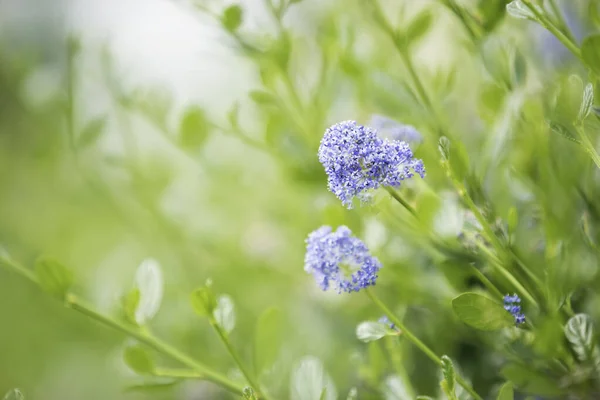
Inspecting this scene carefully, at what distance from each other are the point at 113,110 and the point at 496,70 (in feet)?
1.47

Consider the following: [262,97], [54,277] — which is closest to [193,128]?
[262,97]

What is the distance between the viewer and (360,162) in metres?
0.29

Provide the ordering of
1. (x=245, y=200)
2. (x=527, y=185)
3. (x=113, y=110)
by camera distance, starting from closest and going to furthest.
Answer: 1. (x=527, y=185)
2. (x=113, y=110)
3. (x=245, y=200)

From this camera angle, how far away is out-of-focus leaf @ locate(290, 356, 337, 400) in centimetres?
35

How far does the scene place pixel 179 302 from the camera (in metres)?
0.73

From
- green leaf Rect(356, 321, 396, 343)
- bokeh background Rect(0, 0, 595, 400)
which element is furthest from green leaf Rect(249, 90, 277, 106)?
green leaf Rect(356, 321, 396, 343)

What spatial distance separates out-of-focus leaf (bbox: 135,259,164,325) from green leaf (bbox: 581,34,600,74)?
305mm

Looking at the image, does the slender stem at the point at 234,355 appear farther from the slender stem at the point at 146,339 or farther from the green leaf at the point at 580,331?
the green leaf at the point at 580,331

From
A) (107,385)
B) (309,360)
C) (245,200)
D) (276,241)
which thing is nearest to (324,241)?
(309,360)

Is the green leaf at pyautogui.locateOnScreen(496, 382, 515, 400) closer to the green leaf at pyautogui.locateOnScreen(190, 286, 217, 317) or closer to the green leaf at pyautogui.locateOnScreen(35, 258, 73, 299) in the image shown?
the green leaf at pyautogui.locateOnScreen(190, 286, 217, 317)

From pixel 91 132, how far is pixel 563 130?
0.43m

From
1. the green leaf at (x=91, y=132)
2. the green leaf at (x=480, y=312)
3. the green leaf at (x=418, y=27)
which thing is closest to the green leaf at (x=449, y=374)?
the green leaf at (x=480, y=312)

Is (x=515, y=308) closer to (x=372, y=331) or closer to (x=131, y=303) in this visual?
(x=372, y=331)

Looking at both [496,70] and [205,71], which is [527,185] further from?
[205,71]
